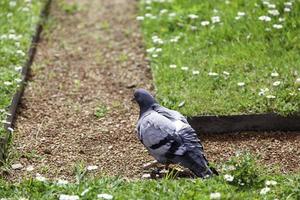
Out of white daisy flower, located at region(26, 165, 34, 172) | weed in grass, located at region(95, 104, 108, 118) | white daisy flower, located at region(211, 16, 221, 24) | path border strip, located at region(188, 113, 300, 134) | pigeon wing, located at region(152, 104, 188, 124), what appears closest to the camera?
pigeon wing, located at region(152, 104, 188, 124)

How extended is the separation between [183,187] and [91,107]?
2214 mm

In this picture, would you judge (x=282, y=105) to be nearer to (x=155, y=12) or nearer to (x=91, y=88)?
(x=91, y=88)

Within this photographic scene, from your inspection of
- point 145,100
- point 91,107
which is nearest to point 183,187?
point 145,100

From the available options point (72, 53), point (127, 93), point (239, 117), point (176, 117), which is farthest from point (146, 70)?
point (176, 117)

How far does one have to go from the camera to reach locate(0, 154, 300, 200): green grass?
15.2ft

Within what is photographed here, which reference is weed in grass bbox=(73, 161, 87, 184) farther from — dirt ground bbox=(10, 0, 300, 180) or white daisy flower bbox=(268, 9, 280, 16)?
white daisy flower bbox=(268, 9, 280, 16)

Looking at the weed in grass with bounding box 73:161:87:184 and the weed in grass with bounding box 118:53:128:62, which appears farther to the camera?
the weed in grass with bounding box 118:53:128:62

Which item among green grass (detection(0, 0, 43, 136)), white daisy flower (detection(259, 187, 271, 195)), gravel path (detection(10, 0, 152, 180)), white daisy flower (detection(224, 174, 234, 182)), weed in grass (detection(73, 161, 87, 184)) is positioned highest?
white daisy flower (detection(224, 174, 234, 182))

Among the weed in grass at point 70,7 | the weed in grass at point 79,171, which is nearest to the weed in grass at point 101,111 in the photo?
the weed in grass at point 79,171

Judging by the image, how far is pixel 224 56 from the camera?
23.1ft

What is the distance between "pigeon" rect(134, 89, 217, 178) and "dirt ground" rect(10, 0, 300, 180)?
0.42m

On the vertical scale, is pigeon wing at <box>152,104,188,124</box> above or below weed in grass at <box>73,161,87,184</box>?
above

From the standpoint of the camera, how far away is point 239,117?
5965mm

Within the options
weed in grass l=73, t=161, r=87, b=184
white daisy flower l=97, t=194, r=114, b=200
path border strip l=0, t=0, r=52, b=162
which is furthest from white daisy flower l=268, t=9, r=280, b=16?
white daisy flower l=97, t=194, r=114, b=200
